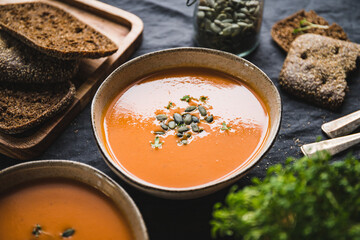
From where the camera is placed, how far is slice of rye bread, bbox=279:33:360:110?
232 cm

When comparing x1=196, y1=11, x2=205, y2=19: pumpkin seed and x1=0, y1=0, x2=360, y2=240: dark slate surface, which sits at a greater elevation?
x1=196, y1=11, x2=205, y2=19: pumpkin seed

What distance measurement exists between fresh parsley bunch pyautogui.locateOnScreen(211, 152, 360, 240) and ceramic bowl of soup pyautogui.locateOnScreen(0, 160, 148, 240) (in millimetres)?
459

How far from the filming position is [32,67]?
2197mm

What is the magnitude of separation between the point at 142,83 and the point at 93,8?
95 cm

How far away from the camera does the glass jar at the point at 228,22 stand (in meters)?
2.45

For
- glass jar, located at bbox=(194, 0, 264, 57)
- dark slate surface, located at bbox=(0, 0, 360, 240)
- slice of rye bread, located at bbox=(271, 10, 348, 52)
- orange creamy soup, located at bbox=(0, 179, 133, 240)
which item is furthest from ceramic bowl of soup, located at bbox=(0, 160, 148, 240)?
slice of rye bread, located at bbox=(271, 10, 348, 52)

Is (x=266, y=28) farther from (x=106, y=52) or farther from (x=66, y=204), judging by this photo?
(x=66, y=204)

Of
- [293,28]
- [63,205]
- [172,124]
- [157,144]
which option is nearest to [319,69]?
[293,28]

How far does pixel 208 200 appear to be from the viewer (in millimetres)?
1951

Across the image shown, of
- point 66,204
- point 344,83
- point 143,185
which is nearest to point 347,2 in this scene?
point 344,83

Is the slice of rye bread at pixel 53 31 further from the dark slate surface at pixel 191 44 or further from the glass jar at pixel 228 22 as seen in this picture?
the glass jar at pixel 228 22

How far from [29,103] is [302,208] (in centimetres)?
162

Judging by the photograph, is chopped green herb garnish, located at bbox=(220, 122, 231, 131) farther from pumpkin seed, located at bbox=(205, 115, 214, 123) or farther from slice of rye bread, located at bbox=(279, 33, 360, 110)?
slice of rye bread, located at bbox=(279, 33, 360, 110)

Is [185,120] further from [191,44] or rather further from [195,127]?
[191,44]
